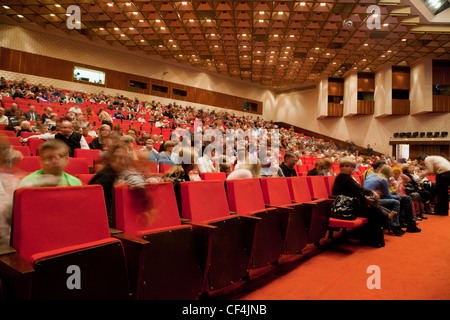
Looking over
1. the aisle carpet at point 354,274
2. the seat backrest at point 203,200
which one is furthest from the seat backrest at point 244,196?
the aisle carpet at point 354,274

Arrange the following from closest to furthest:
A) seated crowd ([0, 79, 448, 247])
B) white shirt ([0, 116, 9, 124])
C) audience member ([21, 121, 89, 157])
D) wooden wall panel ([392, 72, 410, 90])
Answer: seated crowd ([0, 79, 448, 247]) < audience member ([21, 121, 89, 157]) < white shirt ([0, 116, 9, 124]) < wooden wall panel ([392, 72, 410, 90])

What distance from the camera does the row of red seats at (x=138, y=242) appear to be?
0.83m

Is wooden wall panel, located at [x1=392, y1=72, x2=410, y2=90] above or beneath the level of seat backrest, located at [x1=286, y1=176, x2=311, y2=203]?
above

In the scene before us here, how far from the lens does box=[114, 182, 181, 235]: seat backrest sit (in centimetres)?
119

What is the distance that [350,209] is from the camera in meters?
2.33

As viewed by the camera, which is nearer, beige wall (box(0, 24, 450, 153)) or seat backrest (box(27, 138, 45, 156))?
seat backrest (box(27, 138, 45, 156))

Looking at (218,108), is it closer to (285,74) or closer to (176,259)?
(285,74)

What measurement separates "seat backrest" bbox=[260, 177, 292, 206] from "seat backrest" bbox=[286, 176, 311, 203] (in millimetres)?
98

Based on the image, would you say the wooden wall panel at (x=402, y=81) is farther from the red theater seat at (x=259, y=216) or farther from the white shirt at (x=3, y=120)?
the white shirt at (x=3, y=120)

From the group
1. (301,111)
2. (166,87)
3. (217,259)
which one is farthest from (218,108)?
(217,259)

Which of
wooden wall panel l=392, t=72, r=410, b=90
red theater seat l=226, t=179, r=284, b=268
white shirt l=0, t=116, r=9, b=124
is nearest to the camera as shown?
red theater seat l=226, t=179, r=284, b=268

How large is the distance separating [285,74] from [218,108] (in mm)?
3760

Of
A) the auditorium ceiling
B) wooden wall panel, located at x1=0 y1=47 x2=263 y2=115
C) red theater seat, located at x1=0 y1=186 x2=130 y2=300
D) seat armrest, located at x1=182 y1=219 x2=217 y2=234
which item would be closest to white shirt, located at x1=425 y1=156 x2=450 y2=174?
seat armrest, located at x1=182 y1=219 x2=217 y2=234

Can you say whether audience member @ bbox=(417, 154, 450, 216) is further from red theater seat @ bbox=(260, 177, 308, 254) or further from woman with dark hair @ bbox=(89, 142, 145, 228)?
woman with dark hair @ bbox=(89, 142, 145, 228)
